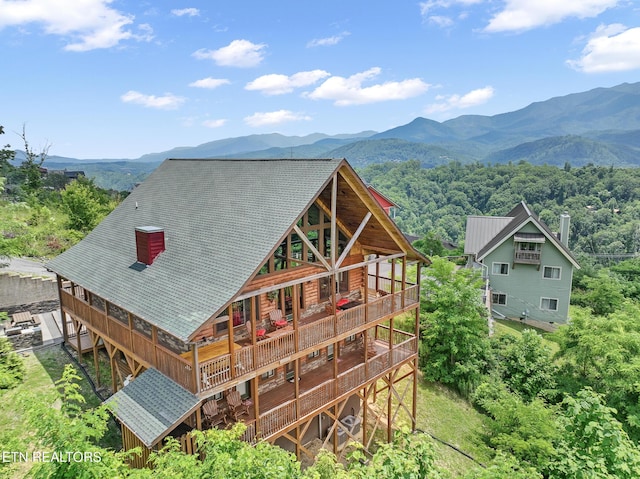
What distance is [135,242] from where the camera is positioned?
16.0m

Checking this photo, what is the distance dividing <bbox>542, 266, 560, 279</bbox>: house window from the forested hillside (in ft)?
101

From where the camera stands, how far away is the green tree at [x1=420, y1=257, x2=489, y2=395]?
886 inches

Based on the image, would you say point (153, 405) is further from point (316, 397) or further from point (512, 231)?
point (512, 231)

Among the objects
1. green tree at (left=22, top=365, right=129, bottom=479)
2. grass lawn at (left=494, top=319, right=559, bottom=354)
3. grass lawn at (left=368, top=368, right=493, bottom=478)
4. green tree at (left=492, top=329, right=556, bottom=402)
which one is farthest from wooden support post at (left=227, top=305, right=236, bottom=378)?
grass lawn at (left=494, top=319, right=559, bottom=354)

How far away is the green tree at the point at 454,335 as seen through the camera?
22516 mm

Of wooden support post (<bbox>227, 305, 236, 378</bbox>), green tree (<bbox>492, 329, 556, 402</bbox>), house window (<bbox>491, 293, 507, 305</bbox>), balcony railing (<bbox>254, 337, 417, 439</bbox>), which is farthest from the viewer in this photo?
house window (<bbox>491, 293, 507, 305</bbox>)

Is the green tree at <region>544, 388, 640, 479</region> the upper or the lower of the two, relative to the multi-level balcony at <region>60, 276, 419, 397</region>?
lower

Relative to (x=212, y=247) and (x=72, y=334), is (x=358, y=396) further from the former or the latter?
(x=72, y=334)

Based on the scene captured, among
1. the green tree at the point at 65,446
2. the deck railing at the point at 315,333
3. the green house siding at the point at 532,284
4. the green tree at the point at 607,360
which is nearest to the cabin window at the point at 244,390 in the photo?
the deck railing at the point at 315,333

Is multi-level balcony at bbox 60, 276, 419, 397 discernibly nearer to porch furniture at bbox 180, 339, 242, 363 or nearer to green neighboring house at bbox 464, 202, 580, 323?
porch furniture at bbox 180, 339, 242, 363

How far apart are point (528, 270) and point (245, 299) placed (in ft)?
99.0

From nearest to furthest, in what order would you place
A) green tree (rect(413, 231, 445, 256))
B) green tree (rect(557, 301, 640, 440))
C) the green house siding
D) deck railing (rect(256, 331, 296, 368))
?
1. deck railing (rect(256, 331, 296, 368))
2. green tree (rect(557, 301, 640, 440))
3. the green house siding
4. green tree (rect(413, 231, 445, 256))

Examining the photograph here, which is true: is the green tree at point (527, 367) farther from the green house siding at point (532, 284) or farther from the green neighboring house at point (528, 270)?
the green house siding at point (532, 284)

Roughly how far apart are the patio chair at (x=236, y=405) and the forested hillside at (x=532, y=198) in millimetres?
57305
